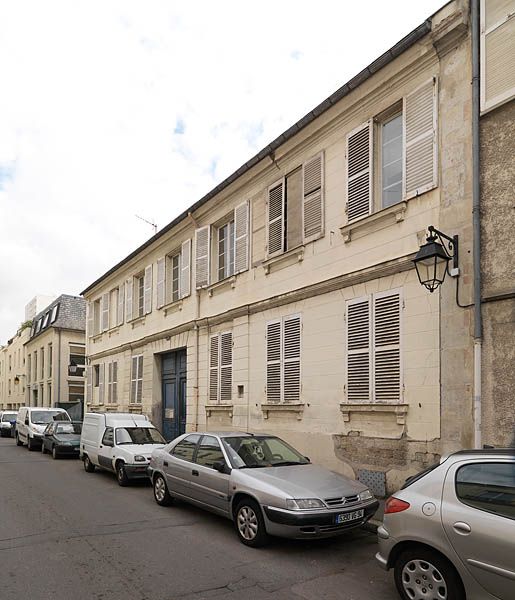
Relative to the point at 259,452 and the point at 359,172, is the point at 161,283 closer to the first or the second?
the point at 359,172

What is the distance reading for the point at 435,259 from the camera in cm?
816

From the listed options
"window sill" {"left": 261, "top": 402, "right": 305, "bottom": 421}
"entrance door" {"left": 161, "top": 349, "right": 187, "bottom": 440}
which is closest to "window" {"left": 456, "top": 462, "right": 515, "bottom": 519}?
"window sill" {"left": 261, "top": 402, "right": 305, "bottom": 421}

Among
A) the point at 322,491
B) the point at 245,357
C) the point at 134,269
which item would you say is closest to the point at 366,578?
the point at 322,491

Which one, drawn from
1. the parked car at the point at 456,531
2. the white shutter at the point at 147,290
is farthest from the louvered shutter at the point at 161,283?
the parked car at the point at 456,531

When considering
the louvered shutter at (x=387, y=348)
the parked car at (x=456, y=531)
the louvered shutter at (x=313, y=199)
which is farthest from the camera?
the louvered shutter at (x=313, y=199)

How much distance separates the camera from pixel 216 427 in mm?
15141

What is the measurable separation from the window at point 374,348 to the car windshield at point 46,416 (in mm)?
16172

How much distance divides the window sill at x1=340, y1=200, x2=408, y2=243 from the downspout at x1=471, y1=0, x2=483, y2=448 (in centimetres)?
144

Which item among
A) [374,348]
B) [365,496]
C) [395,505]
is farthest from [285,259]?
[395,505]

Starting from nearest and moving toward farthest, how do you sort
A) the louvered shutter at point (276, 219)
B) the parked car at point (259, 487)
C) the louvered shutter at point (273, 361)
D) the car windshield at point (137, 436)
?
the parked car at point (259, 487)
the louvered shutter at point (273, 361)
the louvered shutter at point (276, 219)
the car windshield at point (137, 436)

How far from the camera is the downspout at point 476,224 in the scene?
785 centimetres

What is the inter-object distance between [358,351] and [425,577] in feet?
18.7

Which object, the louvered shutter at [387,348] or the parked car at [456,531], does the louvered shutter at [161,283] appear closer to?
the louvered shutter at [387,348]

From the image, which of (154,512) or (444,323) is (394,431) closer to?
(444,323)
